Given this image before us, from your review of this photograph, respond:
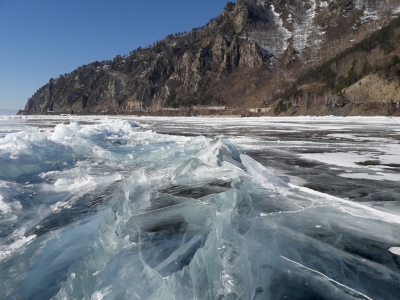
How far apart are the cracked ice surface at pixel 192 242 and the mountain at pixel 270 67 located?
142ft

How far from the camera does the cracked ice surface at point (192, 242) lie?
9.53ft

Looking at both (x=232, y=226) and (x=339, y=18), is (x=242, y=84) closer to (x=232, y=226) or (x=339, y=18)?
(x=339, y=18)

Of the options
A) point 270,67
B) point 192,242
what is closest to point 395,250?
point 192,242

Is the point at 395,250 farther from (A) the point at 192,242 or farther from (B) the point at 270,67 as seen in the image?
(B) the point at 270,67

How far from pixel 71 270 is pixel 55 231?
1.42 m

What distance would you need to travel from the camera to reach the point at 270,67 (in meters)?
116

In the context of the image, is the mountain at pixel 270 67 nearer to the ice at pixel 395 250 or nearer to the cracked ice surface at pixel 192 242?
the cracked ice surface at pixel 192 242

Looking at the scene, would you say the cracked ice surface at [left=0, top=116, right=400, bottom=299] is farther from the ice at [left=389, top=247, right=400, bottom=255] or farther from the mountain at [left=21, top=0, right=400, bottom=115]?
the mountain at [left=21, top=0, right=400, bottom=115]

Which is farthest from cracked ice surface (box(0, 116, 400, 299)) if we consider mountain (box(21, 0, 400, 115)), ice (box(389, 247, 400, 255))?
mountain (box(21, 0, 400, 115))

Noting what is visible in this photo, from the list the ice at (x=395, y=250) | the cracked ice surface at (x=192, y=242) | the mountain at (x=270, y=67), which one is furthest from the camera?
the mountain at (x=270, y=67)

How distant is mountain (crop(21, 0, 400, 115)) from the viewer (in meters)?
56.9

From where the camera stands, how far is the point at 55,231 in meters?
4.51

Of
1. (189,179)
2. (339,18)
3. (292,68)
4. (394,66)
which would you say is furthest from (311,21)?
(189,179)

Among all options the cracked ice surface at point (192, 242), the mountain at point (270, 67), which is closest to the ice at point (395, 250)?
the cracked ice surface at point (192, 242)
